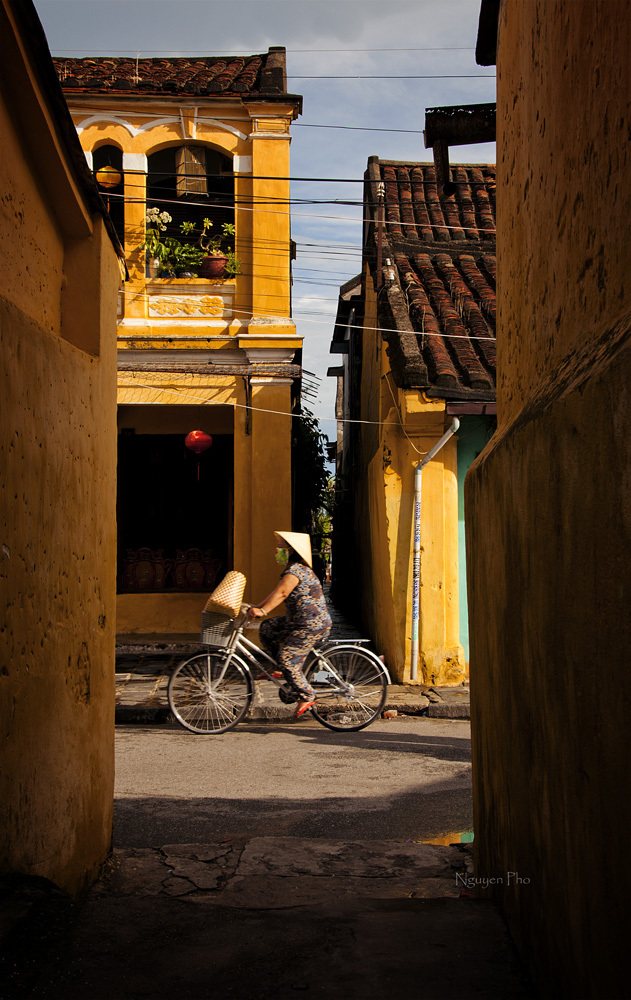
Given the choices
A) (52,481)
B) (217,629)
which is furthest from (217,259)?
(52,481)

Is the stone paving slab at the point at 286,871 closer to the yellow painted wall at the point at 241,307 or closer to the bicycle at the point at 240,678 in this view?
the bicycle at the point at 240,678

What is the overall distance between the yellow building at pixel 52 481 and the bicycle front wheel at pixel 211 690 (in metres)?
3.55

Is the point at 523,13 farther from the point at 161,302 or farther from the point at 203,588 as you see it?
the point at 203,588

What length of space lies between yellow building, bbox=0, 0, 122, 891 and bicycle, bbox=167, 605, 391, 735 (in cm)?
357

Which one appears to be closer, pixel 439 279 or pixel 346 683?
pixel 346 683

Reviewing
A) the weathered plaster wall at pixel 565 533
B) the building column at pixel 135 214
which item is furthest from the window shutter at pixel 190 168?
the weathered plaster wall at pixel 565 533

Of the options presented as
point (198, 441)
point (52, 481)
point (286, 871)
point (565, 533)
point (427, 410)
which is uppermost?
point (427, 410)

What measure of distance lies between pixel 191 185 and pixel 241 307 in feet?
6.73

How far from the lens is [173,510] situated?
14.1m

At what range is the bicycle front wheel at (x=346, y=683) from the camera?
8.07m

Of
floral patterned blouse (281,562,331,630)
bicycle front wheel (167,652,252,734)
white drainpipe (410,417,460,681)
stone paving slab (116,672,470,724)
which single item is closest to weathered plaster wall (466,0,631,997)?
floral patterned blouse (281,562,331,630)

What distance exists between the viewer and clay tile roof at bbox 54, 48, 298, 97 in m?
13.0

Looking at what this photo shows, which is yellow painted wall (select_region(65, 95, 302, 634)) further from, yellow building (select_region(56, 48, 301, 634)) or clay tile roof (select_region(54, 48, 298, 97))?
clay tile roof (select_region(54, 48, 298, 97))

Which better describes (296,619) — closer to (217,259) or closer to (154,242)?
(217,259)
